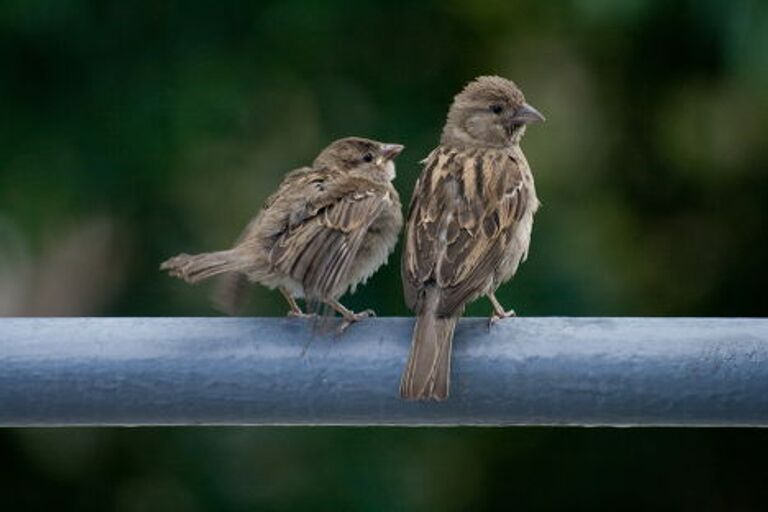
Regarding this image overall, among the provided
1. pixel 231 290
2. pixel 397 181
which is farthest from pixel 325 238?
pixel 397 181

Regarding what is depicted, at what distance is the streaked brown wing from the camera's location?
12.3 ft

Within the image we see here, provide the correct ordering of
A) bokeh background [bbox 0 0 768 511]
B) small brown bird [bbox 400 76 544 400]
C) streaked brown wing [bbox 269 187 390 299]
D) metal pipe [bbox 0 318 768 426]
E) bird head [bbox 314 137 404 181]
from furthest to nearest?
bokeh background [bbox 0 0 768 511] < bird head [bbox 314 137 404 181] < streaked brown wing [bbox 269 187 390 299] < small brown bird [bbox 400 76 544 400] < metal pipe [bbox 0 318 768 426]

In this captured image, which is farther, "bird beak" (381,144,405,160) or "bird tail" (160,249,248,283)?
"bird beak" (381,144,405,160)

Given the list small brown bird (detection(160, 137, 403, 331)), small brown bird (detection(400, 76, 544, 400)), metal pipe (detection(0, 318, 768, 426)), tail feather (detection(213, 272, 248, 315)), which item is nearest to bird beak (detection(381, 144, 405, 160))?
small brown bird (detection(400, 76, 544, 400))

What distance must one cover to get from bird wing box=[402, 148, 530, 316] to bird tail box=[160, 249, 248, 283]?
0.37 m

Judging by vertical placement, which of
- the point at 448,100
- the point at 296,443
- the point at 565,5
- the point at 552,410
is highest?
the point at 565,5

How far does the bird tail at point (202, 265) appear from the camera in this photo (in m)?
3.49

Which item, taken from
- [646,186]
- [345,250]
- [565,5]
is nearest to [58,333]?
[345,250]

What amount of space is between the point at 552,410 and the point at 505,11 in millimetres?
4003

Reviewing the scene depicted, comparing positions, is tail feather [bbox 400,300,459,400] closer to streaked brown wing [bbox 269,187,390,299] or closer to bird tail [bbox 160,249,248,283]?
bird tail [bbox 160,249,248,283]

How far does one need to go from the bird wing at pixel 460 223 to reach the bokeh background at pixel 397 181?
1.06 m

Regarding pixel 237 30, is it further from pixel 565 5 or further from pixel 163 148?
pixel 565 5

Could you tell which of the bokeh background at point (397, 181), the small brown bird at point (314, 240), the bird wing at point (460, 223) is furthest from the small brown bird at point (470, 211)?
the bokeh background at point (397, 181)

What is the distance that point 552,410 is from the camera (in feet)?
7.47
